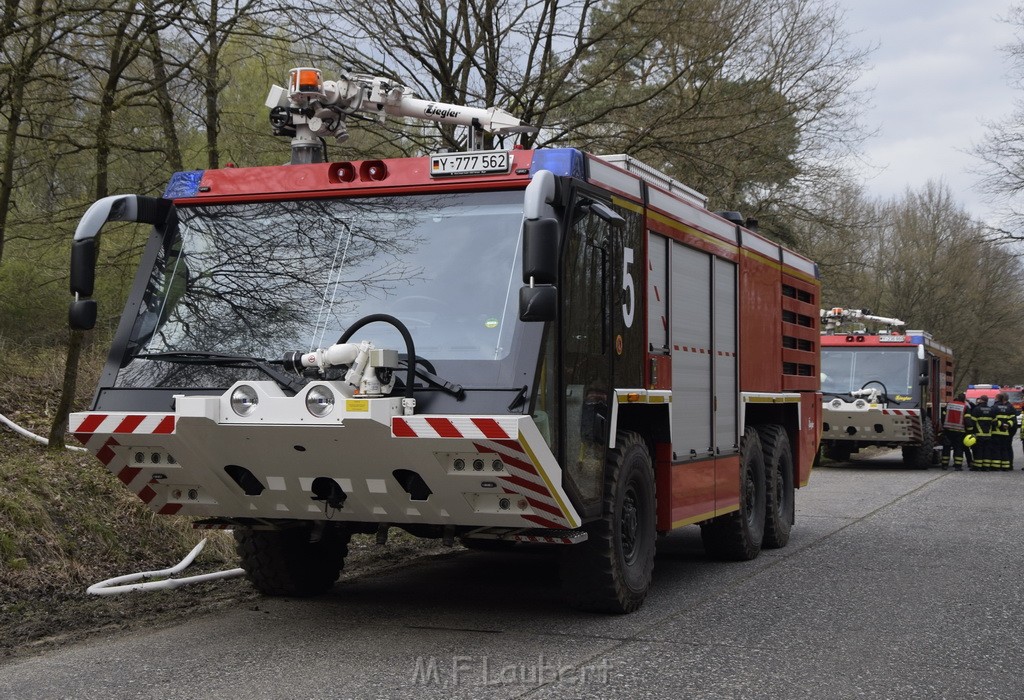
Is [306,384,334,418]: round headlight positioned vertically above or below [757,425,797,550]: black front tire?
above

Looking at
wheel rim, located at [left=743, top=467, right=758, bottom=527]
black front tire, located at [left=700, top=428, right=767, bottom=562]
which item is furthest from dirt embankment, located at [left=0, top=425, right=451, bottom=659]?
wheel rim, located at [left=743, top=467, right=758, bottom=527]

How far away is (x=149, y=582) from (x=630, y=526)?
10.9ft

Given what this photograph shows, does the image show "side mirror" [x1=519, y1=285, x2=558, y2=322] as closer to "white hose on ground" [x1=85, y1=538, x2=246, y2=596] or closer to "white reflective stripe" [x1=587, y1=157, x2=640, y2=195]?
"white reflective stripe" [x1=587, y1=157, x2=640, y2=195]

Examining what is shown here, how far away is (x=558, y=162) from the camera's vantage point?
6.43 meters

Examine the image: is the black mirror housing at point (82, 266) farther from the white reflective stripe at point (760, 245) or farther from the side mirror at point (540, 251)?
the white reflective stripe at point (760, 245)

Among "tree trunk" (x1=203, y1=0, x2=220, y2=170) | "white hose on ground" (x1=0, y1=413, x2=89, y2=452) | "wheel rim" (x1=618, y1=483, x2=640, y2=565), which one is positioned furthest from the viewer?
"tree trunk" (x1=203, y1=0, x2=220, y2=170)

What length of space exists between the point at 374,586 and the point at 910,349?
59.8 feet

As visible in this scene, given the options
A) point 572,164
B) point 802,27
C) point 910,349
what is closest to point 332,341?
point 572,164

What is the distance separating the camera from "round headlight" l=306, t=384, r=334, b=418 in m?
5.81

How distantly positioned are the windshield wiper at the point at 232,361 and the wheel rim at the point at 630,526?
2.31 m

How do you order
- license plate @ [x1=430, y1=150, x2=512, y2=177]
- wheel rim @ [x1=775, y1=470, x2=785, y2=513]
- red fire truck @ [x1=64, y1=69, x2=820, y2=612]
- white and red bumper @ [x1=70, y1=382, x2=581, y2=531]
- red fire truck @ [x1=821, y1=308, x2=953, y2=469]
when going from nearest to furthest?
white and red bumper @ [x1=70, y1=382, x2=581, y2=531] < red fire truck @ [x1=64, y1=69, x2=820, y2=612] < license plate @ [x1=430, y1=150, x2=512, y2=177] < wheel rim @ [x1=775, y1=470, x2=785, y2=513] < red fire truck @ [x1=821, y1=308, x2=953, y2=469]

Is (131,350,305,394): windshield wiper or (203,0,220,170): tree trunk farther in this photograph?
(203,0,220,170): tree trunk

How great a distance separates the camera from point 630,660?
19.6ft

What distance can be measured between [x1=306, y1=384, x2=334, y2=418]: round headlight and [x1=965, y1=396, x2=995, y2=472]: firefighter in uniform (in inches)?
824
